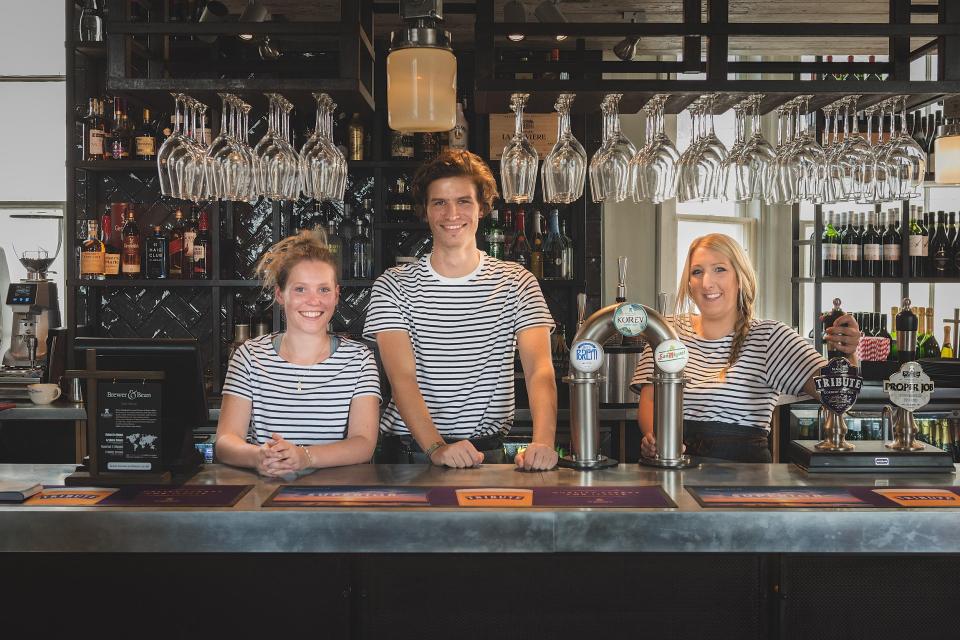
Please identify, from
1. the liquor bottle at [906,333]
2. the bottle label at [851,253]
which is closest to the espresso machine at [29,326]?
the bottle label at [851,253]

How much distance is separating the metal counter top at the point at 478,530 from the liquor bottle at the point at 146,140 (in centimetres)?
334

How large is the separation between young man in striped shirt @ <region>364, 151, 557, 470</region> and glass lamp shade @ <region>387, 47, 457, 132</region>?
502mm

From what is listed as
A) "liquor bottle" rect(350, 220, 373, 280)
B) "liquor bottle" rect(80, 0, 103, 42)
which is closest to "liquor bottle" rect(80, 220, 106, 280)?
"liquor bottle" rect(80, 0, 103, 42)

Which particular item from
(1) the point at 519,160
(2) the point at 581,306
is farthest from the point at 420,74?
(2) the point at 581,306

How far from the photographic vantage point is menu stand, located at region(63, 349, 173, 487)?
2119mm

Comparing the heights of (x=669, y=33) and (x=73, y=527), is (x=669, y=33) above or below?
above

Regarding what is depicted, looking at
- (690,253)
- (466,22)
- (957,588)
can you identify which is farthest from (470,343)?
(466,22)

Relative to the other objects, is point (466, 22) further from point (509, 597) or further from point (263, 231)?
point (509, 597)

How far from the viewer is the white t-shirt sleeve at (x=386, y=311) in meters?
2.66

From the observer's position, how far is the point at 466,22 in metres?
4.25

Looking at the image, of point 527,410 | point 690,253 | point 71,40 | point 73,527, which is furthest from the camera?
point 71,40

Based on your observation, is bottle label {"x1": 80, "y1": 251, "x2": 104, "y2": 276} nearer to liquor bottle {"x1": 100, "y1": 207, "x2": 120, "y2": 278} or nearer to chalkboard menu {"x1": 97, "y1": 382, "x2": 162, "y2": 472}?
liquor bottle {"x1": 100, "y1": 207, "x2": 120, "y2": 278}

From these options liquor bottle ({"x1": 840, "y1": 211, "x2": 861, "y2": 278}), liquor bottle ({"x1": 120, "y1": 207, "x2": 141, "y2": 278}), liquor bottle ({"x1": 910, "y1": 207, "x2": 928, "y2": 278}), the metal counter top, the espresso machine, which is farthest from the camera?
liquor bottle ({"x1": 840, "y1": 211, "x2": 861, "y2": 278})

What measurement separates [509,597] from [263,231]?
3.51m
